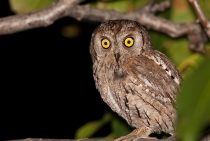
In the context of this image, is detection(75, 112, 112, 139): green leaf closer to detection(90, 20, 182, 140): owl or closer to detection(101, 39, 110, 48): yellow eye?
detection(90, 20, 182, 140): owl

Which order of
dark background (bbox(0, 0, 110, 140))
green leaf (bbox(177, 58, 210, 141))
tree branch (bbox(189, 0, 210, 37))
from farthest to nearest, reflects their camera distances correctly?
dark background (bbox(0, 0, 110, 140))
tree branch (bbox(189, 0, 210, 37))
green leaf (bbox(177, 58, 210, 141))

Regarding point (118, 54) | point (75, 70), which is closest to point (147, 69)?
point (118, 54)

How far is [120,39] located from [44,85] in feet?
8.18

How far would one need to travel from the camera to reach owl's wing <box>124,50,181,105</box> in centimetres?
268

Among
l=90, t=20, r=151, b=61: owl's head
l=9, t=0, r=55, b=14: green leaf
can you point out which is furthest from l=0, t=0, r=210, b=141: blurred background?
l=90, t=20, r=151, b=61: owl's head

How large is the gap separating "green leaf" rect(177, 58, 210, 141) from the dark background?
11.7 feet

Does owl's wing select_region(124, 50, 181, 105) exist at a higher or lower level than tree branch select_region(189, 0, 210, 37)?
lower

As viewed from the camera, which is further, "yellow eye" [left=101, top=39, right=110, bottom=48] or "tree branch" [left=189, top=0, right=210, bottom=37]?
"yellow eye" [left=101, top=39, right=110, bottom=48]

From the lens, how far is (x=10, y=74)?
206 inches

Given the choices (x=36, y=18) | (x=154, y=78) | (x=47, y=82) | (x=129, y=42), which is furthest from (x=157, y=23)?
(x=47, y=82)

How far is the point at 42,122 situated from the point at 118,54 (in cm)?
272

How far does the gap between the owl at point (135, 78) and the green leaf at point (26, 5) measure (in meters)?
0.47

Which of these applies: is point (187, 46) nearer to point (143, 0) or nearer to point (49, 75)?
point (143, 0)

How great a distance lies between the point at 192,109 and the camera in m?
1.09
